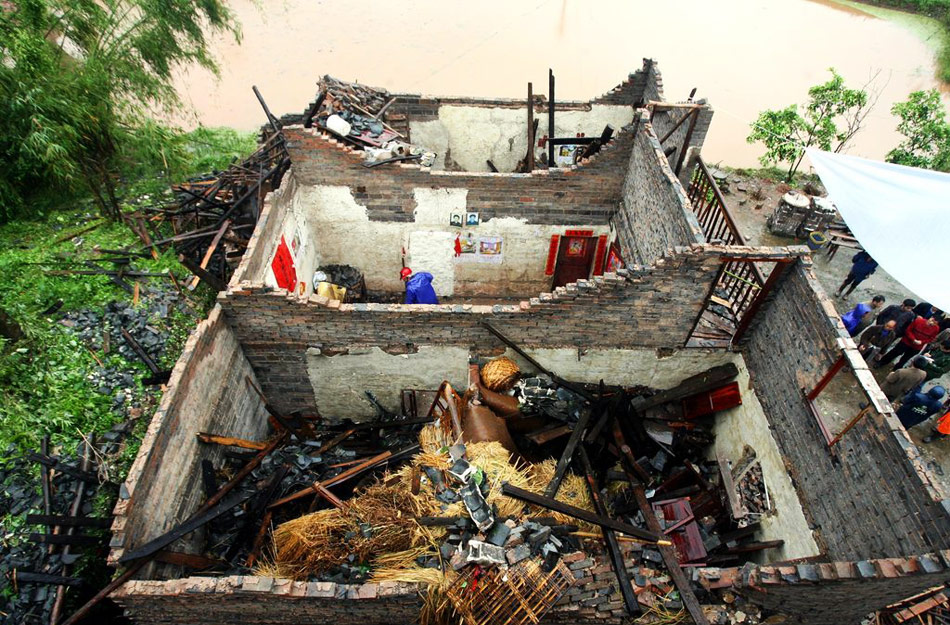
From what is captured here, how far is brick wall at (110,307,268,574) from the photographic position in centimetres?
593

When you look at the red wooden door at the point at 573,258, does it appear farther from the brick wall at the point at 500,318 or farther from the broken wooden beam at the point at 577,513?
the broken wooden beam at the point at 577,513

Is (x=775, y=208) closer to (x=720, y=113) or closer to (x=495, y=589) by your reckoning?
(x=720, y=113)

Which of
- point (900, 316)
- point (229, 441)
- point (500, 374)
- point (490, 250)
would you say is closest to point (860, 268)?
point (900, 316)

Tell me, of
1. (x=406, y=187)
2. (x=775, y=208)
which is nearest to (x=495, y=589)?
(x=406, y=187)

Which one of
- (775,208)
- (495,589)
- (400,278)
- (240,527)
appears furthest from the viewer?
(775,208)

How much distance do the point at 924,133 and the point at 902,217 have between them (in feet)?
30.6

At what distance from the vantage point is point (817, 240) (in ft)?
45.5

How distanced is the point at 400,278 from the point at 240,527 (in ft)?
22.0

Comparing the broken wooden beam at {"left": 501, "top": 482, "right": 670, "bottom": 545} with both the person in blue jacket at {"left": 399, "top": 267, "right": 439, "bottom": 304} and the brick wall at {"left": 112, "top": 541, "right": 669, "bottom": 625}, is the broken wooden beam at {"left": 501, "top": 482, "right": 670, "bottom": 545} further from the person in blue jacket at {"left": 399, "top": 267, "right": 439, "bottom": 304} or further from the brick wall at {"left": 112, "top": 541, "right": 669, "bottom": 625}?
the person in blue jacket at {"left": 399, "top": 267, "right": 439, "bottom": 304}

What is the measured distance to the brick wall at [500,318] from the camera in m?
7.47

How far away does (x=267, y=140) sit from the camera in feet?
44.5

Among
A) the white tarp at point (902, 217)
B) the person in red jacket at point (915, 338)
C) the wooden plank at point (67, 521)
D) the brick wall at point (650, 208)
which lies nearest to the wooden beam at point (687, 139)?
the brick wall at point (650, 208)

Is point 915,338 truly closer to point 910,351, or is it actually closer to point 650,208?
point 910,351

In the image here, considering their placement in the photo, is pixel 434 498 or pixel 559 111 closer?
pixel 434 498
